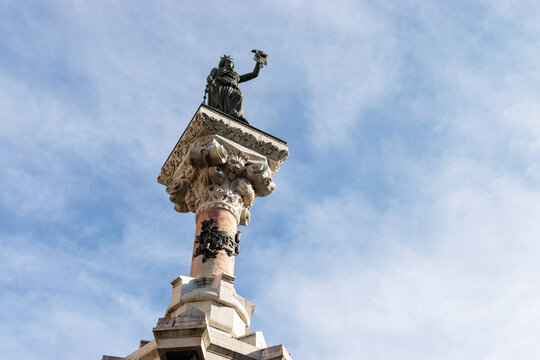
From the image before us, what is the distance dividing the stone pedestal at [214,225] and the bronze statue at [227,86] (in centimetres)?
106

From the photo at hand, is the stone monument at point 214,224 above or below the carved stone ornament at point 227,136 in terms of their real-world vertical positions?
below

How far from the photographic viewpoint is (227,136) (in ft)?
47.6

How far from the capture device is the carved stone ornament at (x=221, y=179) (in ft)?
45.2

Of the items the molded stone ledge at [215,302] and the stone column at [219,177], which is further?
the stone column at [219,177]

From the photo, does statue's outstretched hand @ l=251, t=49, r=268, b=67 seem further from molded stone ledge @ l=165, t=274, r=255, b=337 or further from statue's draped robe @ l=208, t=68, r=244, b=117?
molded stone ledge @ l=165, t=274, r=255, b=337

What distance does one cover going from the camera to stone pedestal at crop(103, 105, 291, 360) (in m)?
10.5

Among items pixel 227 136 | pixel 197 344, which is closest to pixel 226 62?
pixel 227 136

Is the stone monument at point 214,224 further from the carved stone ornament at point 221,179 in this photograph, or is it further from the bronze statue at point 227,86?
the bronze statue at point 227,86

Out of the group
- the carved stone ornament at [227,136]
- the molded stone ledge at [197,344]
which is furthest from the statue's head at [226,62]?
the molded stone ledge at [197,344]

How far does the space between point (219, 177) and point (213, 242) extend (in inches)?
55.7

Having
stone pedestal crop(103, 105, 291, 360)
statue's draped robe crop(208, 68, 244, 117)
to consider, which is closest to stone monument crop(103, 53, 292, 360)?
stone pedestal crop(103, 105, 291, 360)

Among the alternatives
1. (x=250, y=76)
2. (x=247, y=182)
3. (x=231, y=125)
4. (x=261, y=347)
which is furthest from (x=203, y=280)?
(x=250, y=76)

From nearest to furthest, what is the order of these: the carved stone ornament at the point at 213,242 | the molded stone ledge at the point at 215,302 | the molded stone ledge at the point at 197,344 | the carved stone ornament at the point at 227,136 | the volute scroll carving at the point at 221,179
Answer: the molded stone ledge at the point at 197,344, the molded stone ledge at the point at 215,302, the carved stone ornament at the point at 213,242, the volute scroll carving at the point at 221,179, the carved stone ornament at the point at 227,136

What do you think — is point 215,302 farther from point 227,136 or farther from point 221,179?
point 227,136
